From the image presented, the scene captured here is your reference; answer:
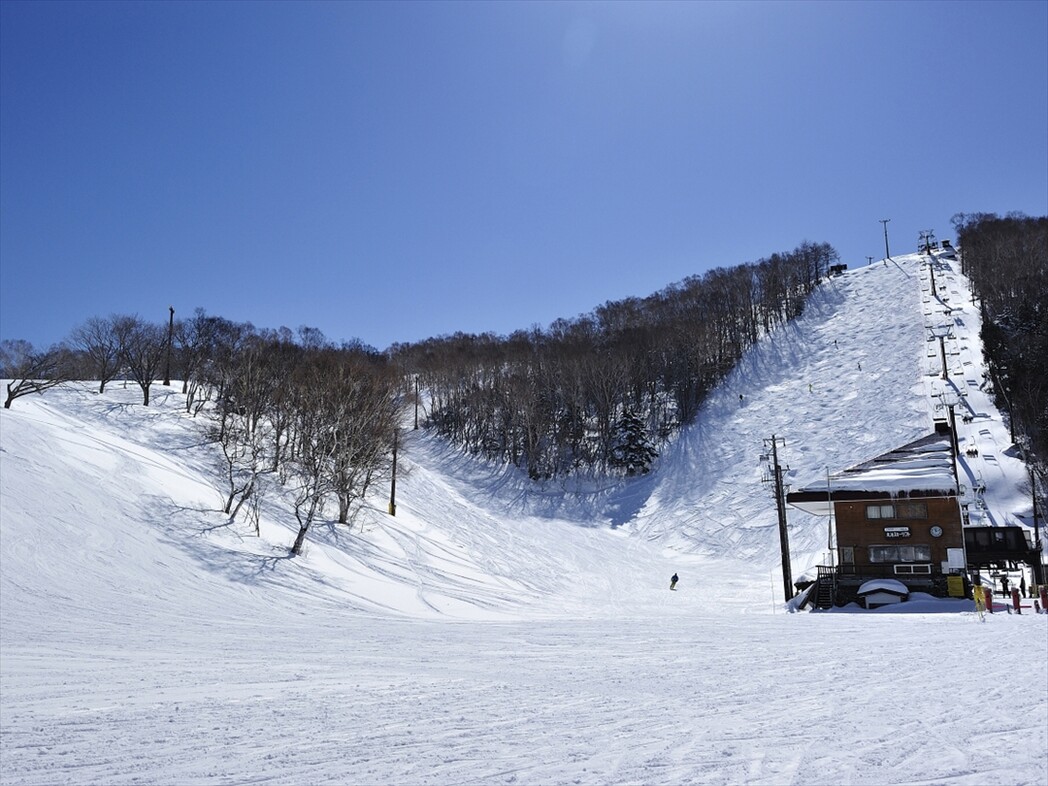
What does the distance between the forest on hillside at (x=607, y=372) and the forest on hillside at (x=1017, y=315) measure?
64.8ft

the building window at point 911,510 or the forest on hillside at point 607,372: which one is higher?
the forest on hillside at point 607,372

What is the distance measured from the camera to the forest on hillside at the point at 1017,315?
49.9 m

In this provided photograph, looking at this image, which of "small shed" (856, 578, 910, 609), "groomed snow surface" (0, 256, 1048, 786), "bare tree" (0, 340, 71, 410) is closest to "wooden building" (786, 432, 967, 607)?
"small shed" (856, 578, 910, 609)

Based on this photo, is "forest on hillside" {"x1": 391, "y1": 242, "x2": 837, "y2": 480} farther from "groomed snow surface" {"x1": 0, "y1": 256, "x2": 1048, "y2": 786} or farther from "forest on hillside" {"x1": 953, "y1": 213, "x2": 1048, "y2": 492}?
"forest on hillside" {"x1": 953, "y1": 213, "x2": 1048, "y2": 492}

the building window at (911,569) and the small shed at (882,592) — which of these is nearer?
the small shed at (882,592)

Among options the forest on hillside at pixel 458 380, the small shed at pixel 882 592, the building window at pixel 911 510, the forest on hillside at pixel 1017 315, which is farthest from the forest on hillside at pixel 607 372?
the small shed at pixel 882 592

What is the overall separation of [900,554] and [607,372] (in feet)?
139

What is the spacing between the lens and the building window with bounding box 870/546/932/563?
32188 millimetres

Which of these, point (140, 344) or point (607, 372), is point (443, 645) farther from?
point (607, 372)

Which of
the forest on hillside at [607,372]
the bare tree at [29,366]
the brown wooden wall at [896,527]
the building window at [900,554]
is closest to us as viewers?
the brown wooden wall at [896,527]

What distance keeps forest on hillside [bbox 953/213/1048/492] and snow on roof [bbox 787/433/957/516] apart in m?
14.5

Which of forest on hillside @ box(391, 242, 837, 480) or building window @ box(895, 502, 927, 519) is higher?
Answer: forest on hillside @ box(391, 242, 837, 480)

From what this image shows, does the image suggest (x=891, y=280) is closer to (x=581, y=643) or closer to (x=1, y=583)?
(x=581, y=643)

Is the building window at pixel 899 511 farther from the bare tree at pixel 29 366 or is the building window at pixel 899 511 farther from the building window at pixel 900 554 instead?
the bare tree at pixel 29 366
